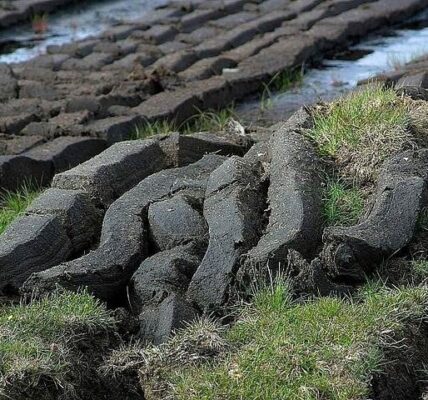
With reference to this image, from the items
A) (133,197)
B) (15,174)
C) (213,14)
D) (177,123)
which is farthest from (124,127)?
(213,14)

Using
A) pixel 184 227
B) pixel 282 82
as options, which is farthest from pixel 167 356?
pixel 282 82

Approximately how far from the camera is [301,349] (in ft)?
12.1

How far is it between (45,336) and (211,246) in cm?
78

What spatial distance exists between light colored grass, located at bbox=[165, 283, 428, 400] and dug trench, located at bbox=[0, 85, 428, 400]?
0.6 inches

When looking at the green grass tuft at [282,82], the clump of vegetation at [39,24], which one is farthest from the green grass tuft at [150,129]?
the clump of vegetation at [39,24]

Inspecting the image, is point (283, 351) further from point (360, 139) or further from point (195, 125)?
point (195, 125)

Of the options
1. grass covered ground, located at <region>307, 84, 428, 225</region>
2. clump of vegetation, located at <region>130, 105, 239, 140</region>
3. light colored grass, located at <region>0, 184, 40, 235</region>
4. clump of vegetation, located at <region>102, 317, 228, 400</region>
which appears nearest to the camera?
clump of vegetation, located at <region>102, 317, 228, 400</region>

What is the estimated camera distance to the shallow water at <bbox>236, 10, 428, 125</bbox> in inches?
284

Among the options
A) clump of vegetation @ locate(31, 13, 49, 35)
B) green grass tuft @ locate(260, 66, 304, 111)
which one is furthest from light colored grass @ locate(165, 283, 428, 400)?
clump of vegetation @ locate(31, 13, 49, 35)

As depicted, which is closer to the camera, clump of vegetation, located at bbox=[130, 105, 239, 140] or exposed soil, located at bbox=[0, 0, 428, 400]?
exposed soil, located at bbox=[0, 0, 428, 400]

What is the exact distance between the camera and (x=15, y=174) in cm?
600

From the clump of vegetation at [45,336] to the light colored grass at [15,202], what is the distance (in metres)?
1.13

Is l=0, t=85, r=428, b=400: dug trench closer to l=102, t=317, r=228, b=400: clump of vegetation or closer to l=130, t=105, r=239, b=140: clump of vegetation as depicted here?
l=102, t=317, r=228, b=400: clump of vegetation

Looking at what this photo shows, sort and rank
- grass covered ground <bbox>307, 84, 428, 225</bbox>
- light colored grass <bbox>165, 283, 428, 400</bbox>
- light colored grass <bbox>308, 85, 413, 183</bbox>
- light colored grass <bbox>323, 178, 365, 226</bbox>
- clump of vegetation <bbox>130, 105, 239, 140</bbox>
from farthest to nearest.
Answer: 1. clump of vegetation <bbox>130, 105, 239, 140</bbox>
2. light colored grass <bbox>308, 85, 413, 183</bbox>
3. grass covered ground <bbox>307, 84, 428, 225</bbox>
4. light colored grass <bbox>323, 178, 365, 226</bbox>
5. light colored grass <bbox>165, 283, 428, 400</bbox>
